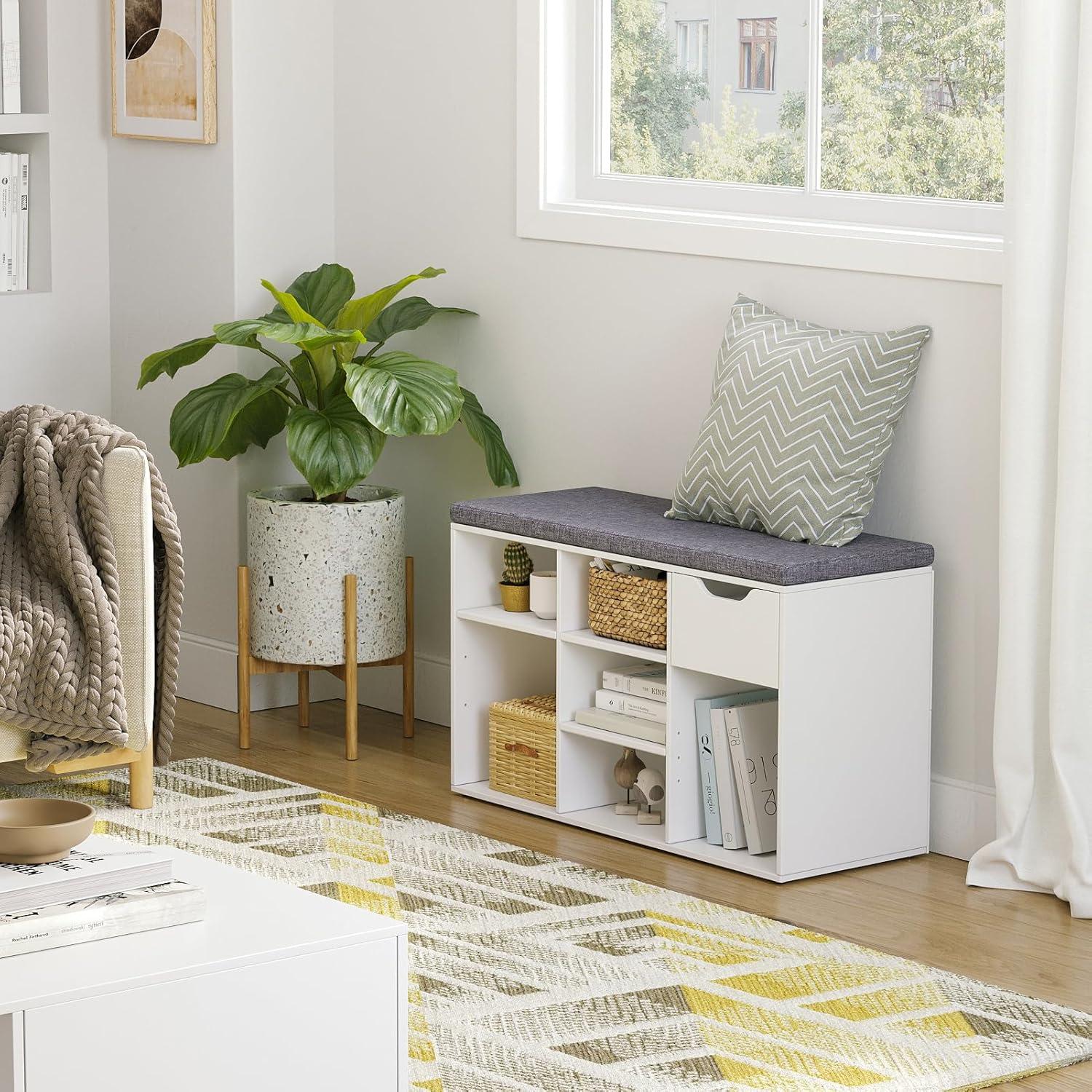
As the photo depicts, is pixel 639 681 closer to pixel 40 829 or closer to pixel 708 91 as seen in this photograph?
pixel 708 91

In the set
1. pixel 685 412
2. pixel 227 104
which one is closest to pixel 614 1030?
pixel 685 412

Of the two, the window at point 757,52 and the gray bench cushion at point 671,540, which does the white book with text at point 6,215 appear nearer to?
the gray bench cushion at point 671,540

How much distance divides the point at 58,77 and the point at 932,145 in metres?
2.25

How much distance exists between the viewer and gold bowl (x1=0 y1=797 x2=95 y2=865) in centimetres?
198

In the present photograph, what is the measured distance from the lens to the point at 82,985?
1.78 meters

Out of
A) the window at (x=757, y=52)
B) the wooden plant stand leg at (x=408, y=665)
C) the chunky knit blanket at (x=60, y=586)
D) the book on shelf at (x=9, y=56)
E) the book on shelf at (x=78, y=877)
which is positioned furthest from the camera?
the book on shelf at (x=9, y=56)

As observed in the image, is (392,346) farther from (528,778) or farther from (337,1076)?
(337,1076)

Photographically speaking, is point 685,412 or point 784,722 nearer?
point 784,722

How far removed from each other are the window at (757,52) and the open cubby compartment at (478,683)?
1.17 m

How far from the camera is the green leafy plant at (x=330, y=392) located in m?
3.68

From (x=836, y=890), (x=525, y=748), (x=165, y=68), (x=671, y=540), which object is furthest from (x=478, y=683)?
(x=165, y=68)

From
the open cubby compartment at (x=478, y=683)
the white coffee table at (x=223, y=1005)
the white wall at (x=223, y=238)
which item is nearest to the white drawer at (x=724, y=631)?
the open cubby compartment at (x=478, y=683)

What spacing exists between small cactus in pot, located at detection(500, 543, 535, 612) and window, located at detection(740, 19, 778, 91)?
1.01m

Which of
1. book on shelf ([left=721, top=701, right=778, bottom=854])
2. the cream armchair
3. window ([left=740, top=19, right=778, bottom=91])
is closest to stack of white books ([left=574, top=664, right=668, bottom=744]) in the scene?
book on shelf ([left=721, top=701, right=778, bottom=854])
